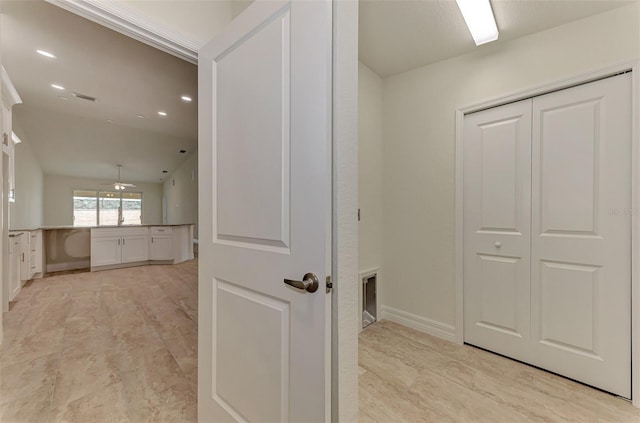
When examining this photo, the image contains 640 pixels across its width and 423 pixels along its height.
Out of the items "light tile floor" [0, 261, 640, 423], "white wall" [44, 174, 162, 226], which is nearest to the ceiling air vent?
"light tile floor" [0, 261, 640, 423]

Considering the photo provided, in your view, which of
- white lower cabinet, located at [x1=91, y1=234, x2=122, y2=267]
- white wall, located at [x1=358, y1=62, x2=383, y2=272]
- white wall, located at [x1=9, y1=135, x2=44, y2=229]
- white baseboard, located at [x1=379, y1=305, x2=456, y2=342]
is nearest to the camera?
white baseboard, located at [x1=379, y1=305, x2=456, y2=342]

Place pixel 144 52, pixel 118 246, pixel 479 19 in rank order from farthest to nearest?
pixel 118 246, pixel 144 52, pixel 479 19

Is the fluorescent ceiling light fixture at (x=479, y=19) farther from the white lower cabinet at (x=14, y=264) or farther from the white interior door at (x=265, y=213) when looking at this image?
the white lower cabinet at (x=14, y=264)

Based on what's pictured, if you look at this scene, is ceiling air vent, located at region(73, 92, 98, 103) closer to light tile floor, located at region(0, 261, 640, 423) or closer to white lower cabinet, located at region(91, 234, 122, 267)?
white lower cabinet, located at region(91, 234, 122, 267)

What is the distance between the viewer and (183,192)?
9.02 m

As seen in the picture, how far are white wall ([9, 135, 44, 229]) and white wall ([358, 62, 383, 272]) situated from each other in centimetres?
622

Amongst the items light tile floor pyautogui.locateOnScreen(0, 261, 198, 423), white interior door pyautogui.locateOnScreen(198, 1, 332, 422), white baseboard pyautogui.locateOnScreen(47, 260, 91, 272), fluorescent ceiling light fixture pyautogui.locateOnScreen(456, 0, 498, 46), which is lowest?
light tile floor pyautogui.locateOnScreen(0, 261, 198, 423)

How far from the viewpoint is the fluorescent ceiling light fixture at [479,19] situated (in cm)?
164

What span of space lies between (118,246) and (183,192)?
12.9 feet

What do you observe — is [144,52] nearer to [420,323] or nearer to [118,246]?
[420,323]

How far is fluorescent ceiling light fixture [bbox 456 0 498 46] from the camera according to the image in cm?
164

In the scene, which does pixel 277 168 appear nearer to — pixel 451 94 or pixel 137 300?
pixel 451 94

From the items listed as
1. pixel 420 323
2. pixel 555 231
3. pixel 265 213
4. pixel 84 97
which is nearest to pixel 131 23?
pixel 265 213

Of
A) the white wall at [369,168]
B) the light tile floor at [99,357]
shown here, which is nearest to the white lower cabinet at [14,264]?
the light tile floor at [99,357]
